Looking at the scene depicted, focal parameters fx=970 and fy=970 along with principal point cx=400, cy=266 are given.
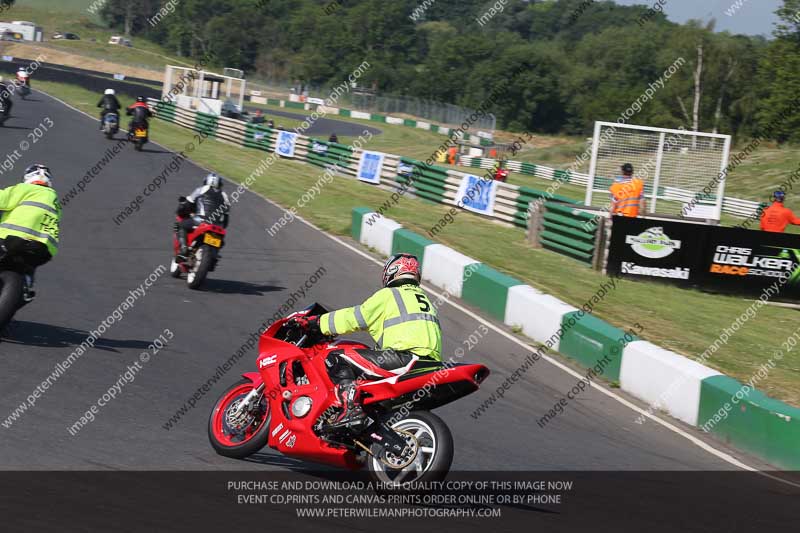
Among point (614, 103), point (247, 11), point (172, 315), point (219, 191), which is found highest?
point (247, 11)

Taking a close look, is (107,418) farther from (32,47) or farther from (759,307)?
(32,47)

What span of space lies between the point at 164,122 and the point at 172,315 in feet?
136

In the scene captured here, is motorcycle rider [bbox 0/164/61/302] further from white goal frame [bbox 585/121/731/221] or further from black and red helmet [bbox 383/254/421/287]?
white goal frame [bbox 585/121/731/221]

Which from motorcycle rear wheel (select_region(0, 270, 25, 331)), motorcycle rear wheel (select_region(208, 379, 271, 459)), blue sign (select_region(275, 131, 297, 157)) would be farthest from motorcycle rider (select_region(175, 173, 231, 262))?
blue sign (select_region(275, 131, 297, 157))

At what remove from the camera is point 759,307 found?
59.0 ft

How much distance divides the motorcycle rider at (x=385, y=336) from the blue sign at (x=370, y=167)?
91.8ft

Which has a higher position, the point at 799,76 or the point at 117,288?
the point at 799,76

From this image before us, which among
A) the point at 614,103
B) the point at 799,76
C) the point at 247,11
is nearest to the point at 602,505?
the point at 799,76

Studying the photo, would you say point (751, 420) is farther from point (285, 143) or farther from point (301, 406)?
point (285, 143)

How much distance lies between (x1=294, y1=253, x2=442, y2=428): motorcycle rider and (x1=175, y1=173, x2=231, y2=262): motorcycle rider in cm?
803

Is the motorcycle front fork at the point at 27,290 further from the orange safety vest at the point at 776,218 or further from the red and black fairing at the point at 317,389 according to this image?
the orange safety vest at the point at 776,218

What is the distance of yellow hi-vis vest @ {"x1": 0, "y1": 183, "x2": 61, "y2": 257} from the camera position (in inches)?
376

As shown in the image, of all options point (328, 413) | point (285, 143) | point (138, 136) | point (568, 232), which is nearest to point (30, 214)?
point (328, 413)

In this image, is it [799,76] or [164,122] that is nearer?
[164,122]
